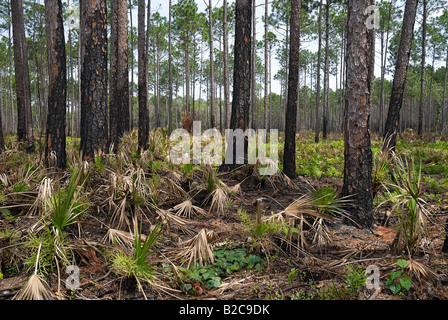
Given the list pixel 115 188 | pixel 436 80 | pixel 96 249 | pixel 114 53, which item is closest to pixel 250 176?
pixel 115 188

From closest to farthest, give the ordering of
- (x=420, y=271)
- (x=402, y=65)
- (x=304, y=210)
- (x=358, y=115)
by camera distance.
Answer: (x=420, y=271) < (x=304, y=210) < (x=358, y=115) < (x=402, y=65)

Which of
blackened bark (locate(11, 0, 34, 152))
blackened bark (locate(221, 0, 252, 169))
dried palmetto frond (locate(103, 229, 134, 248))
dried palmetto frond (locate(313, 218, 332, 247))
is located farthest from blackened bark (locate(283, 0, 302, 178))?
blackened bark (locate(11, 0, 34, 152))

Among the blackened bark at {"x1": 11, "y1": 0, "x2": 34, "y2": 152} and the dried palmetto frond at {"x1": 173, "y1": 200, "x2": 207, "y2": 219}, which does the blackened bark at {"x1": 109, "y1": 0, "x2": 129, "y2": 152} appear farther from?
the dried palmetto frond at {"x1": 173, "y1": 200, "x2": 207, "y2": 219}

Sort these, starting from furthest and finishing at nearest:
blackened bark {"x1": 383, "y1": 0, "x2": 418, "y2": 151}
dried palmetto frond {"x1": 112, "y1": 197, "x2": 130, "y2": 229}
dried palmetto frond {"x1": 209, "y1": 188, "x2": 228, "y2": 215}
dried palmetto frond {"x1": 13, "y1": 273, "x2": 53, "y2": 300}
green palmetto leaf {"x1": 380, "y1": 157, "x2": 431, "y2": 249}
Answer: blackened bark {"x1": 383, "y1": 0, "x2": 418, "y2": 151} < dried palmetto frond {"x1": 209, "y1": 188, "x2": 228, "y2": 215} < dried palmetto frond {"x1": 112, "y1": 197, "x2": 130, "y2": 229} < green palmetto leaf {"x1": 380, "y1": 157, "x2": 431, "y2": 249} < dried palmetto frond {"x1": 13, "y1": 273, "x2": 53, "y2": 300}

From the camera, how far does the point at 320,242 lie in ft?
11.3

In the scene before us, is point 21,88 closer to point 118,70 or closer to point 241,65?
point 118,70

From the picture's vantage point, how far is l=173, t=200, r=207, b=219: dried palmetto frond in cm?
473

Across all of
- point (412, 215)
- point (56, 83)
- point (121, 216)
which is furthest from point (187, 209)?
point (56, 83)

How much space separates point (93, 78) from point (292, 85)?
4.37 m

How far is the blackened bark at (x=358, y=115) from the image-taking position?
3.99m

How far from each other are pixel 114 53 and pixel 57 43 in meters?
4.58

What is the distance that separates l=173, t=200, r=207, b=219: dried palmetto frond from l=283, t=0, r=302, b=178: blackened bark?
3259 mm

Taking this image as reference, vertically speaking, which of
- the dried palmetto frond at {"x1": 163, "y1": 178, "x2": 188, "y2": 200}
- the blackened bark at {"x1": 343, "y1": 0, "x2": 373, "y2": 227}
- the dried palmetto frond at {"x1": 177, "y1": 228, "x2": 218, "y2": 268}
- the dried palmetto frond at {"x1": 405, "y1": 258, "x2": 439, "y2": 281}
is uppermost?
the blackened bark at {"x1": 343, "y1": 0, "x2": 373, "y2": 227}

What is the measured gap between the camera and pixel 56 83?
5961 millimetres
